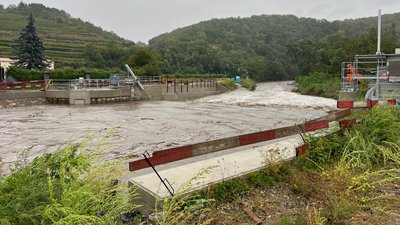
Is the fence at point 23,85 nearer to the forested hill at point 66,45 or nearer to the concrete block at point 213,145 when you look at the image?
the concrete block at point 213,145

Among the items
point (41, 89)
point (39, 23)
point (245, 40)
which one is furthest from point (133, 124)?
point (245, 40)

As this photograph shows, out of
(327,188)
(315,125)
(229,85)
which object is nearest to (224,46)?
(229,85)

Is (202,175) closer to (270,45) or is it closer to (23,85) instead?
(23,85)

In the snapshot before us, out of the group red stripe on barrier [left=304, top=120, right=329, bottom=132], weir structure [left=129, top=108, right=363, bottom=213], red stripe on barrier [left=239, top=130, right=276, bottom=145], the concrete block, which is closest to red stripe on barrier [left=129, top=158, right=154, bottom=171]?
weir structure [left=129, top=108, right=363, bottom=213]

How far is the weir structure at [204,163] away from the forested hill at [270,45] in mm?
43908

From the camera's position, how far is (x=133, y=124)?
49.8ft

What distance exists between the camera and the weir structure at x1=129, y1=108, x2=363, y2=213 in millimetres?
3844

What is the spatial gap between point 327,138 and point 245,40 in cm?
13863

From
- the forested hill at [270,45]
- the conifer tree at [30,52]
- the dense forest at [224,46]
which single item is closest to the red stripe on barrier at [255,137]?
the dense forest at [224,46]

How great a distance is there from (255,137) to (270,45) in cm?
13655

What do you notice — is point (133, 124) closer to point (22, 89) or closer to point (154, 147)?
point (154, 147)

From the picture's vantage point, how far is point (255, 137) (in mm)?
4938

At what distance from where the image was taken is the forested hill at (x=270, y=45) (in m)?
56.1

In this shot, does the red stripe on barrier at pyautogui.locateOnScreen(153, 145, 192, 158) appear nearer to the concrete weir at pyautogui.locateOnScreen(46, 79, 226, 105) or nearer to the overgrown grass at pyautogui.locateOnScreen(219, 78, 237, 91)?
the concrete weir at pyautogui.locateOnScreen(46, 79, 226, 105)
